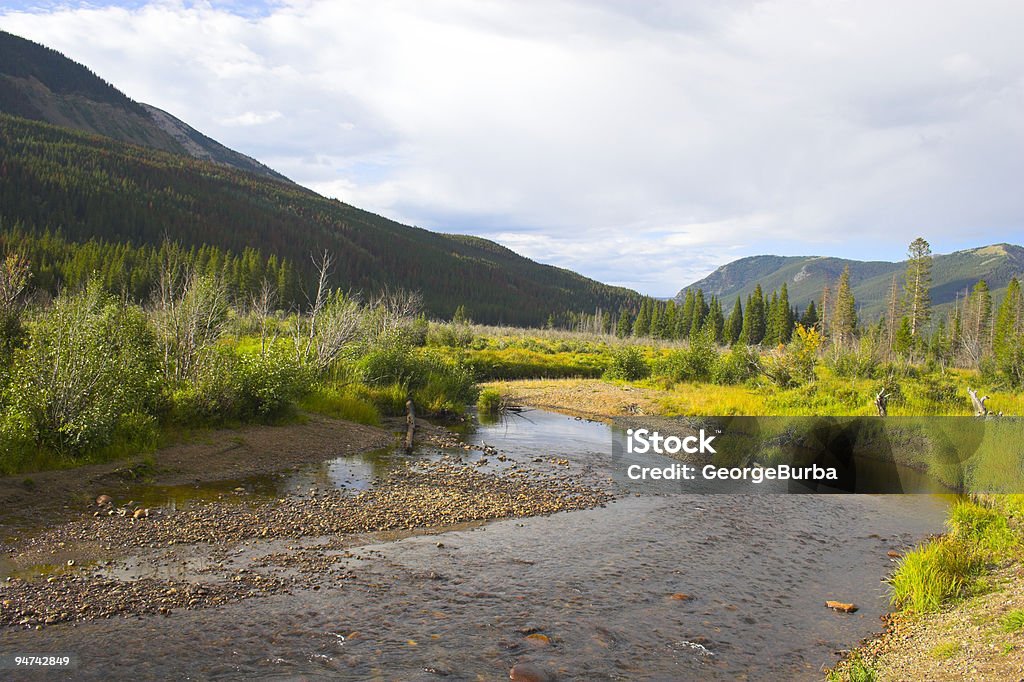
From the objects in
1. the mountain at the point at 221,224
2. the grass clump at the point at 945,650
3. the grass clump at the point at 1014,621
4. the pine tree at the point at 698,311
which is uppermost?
the mountain at the point at 221,224

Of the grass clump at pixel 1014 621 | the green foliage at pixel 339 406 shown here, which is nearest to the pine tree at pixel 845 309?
the green foliage at pixel 339 406

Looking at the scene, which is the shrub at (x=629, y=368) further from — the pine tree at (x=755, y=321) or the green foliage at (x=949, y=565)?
the pine tree at (x=755, y=321)

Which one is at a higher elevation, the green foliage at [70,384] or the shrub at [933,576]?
the green foliage at [70,384]

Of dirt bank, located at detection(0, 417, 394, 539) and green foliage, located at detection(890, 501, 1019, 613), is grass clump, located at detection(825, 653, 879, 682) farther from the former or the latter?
dirt bank, located at detection(0, 417, 394, 539)

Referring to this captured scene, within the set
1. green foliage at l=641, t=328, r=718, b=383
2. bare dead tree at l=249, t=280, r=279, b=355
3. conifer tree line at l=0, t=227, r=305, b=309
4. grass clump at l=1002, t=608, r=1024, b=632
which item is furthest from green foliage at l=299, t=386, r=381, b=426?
conifer tree line at l=0, t=227, r=305, b=309

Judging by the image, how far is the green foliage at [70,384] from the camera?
14.1 meters

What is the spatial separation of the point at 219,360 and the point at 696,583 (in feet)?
51.1

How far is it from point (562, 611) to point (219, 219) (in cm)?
15393

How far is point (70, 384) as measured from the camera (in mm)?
14438

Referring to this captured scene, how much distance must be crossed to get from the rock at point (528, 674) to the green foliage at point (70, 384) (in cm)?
1185

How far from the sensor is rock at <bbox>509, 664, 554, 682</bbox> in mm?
→ 7316

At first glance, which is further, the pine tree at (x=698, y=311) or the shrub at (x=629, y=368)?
the pine tree at (x=698, y=311)

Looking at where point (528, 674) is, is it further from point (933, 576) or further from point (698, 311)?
point (698, 311)

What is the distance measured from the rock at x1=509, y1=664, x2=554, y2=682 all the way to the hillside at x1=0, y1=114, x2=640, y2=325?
394 feet
